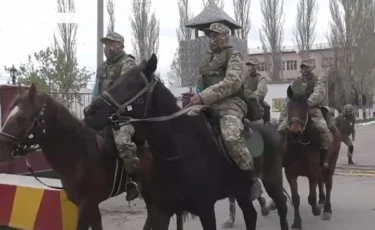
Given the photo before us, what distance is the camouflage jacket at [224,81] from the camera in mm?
5301

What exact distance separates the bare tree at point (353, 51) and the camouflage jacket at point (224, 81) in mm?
44521

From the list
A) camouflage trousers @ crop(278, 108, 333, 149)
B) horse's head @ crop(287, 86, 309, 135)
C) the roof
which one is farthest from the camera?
the roof

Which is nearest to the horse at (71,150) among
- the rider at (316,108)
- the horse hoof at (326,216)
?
the rider at (316,108)

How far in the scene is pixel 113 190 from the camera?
6066mm

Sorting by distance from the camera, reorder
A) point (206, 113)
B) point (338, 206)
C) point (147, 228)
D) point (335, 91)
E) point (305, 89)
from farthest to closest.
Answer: point (335, 91)
point (338, 206)
point (305, 89)
point (147, 228)
point (206, 113)

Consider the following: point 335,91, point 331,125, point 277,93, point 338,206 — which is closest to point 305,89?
point 331,125

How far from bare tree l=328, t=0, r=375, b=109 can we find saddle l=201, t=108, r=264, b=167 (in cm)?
4396

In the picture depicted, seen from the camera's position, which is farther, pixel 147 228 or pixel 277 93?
pixel 277 93

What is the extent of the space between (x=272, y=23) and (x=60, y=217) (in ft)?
159

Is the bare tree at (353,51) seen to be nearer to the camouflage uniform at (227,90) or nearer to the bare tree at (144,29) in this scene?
the bare tree at (144,29)

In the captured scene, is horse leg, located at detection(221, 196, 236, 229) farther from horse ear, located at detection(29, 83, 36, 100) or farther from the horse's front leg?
horse ear, located at detection(29, 83, 36, 100)

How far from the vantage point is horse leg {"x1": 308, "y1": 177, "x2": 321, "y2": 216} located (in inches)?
350

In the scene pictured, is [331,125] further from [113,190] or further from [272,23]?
[272,23]

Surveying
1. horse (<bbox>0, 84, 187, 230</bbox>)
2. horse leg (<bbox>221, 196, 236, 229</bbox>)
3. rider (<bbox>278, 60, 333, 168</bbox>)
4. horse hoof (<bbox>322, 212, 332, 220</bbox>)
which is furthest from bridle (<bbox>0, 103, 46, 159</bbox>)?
horse hoof (<bbox>322, 212, 332, 220</bbox>)
